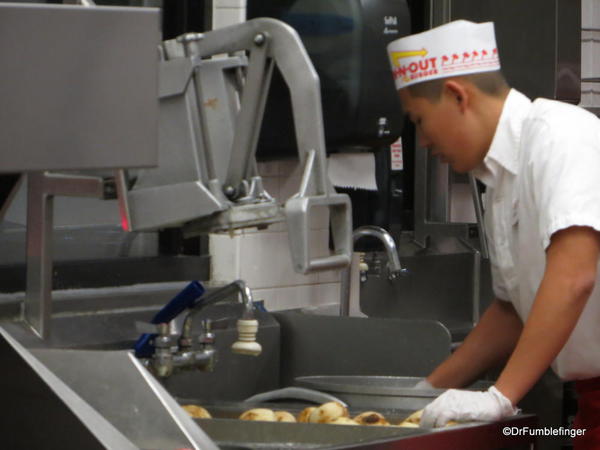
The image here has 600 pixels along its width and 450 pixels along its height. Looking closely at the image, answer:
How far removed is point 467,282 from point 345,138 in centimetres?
123

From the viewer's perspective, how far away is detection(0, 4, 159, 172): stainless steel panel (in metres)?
0.75

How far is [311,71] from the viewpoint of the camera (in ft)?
5.89

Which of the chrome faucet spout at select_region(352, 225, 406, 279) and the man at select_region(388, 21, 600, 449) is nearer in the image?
the man at select_region(388, 21, 600, 449)

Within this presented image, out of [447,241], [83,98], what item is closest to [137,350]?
[83,98]

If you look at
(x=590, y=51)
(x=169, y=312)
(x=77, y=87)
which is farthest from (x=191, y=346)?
(x=590, y=51)

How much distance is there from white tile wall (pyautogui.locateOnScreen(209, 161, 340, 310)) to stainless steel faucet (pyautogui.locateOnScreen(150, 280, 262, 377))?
87cm

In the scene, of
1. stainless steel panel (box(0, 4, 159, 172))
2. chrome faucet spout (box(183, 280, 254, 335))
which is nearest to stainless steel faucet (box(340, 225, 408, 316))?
chrome faucet spout (box(183, 280, 254, 335))

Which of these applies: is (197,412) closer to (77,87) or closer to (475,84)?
(475,84)

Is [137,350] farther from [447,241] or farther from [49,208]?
[447,241]

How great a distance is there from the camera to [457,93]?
94.8 inches

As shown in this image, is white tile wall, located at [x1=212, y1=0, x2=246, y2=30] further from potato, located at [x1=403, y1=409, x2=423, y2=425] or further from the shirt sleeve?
potato, located at [x1=403, y1=409, x2=423, y2=425]

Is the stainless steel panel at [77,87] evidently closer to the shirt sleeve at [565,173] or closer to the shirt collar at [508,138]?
the shirt sleeve at [565,173]

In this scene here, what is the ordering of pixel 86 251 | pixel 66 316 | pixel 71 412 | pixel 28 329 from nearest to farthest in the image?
pixel 71 412 < pixel 28 329 < pixel 66 316 < pixel 86 251

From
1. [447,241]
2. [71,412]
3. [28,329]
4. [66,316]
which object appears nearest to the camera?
[71,412]
